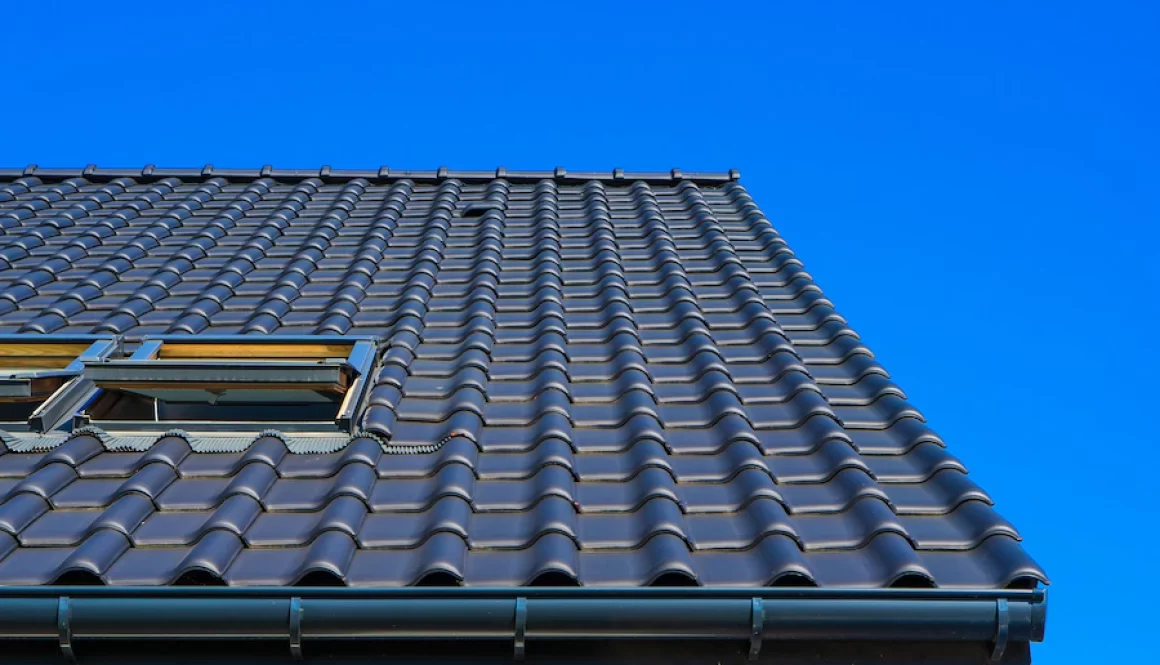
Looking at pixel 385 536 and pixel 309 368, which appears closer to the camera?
pixel 385 536

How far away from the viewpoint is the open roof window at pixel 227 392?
472 cm

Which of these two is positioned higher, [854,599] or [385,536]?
[385,536]

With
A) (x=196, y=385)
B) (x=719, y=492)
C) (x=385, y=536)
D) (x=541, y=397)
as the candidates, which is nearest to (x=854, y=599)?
(x=719, y=492)

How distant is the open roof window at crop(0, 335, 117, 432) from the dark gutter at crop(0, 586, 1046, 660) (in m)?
1.46

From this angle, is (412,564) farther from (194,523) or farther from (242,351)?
(242,351)

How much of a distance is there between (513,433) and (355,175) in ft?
18.7

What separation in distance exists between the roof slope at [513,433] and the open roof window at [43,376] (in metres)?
0.25

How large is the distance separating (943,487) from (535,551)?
161 centimetres

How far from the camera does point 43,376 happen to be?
5.01m

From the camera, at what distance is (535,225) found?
8258mm

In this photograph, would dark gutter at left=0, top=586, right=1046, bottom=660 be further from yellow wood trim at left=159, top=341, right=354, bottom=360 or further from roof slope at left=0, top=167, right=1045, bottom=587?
yellow wood trim at left=159, top=341, right=354, bottom=360

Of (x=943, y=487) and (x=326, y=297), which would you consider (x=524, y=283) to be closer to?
(x=326, y=297)

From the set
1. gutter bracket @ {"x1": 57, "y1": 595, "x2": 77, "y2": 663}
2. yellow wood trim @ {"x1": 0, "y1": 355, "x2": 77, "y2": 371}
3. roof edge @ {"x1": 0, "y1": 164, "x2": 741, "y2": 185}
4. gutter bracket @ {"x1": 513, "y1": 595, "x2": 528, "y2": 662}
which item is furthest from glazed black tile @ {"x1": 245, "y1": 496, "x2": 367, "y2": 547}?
roof edge @ {"x1": 0, "y1": 164, "x2": 741, "y2": 185}

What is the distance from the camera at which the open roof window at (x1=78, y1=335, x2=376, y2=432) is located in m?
4.72
